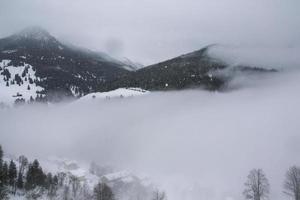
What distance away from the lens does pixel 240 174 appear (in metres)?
180

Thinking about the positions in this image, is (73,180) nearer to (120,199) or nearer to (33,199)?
(120,199)

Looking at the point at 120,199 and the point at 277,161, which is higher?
the point at 277,161

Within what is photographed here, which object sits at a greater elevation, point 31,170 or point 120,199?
point 31,170

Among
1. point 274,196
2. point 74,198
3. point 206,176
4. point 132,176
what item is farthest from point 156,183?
point 274,196

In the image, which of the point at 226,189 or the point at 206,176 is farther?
the point at 206,176

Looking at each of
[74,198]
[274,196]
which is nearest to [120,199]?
[74,198]

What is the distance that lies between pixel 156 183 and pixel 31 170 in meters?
62.9

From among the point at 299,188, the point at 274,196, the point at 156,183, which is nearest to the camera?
the point at 299,188

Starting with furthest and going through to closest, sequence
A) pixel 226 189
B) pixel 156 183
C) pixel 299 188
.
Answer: pixel 156 183 → pixel 226 189 → pixel 299 188

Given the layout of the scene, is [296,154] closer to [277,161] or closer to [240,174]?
[277,161]

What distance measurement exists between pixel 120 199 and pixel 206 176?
203 feet

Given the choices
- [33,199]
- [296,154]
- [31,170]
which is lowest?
[33,199]

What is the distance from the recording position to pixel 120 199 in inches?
5684

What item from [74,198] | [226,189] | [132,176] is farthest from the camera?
[132,176]
